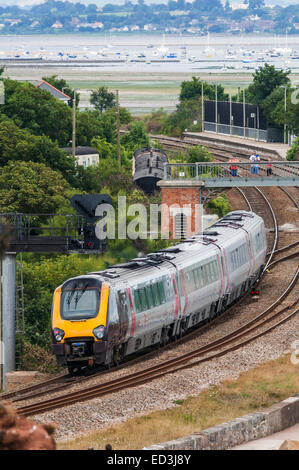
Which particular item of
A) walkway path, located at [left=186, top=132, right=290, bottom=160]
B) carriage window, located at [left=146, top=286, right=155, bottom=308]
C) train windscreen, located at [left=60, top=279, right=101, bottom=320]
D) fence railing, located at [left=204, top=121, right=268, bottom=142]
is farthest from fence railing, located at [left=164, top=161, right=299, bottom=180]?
fence railing, located at [left=204, top=121, right=268, bottom=142]

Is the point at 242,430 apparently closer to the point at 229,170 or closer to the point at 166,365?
the point at 166,365

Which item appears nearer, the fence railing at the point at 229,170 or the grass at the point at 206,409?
the grass at the point at 206,409

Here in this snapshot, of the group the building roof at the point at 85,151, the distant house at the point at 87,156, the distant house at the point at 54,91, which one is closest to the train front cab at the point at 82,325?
the distant house at the point at 87,156

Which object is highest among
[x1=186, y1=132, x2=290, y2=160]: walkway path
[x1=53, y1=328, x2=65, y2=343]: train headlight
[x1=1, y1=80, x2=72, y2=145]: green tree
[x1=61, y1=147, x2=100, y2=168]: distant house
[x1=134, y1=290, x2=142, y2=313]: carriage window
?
[x1=1, y1=80, x2=72, y2=145]: green tree

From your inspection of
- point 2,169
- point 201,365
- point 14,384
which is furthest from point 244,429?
point 2,169

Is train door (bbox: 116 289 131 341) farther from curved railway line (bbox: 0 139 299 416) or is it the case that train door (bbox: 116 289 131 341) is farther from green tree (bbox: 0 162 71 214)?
green tree (bbox: 0 162 71 214)

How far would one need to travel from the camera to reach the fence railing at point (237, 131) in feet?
352

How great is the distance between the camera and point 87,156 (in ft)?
254

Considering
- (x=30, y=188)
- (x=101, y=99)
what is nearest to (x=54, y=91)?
(x=101, y=99)

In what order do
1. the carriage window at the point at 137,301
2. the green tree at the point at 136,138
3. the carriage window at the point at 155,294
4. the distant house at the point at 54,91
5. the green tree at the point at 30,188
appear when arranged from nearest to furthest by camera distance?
the carriage window at the point at 137,301
the carriage window at the point at 155,294
the green tree at the point at 30,188
the green tree at the point at 136,138
the distant house at the point at 54,91

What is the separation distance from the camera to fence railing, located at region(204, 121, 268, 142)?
107 metres

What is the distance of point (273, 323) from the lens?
38.9m

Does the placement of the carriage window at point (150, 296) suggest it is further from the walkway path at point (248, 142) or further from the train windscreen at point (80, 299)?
the walkway path at point (248, 142)

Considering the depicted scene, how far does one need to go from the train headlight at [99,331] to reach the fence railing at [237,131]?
78050mm
